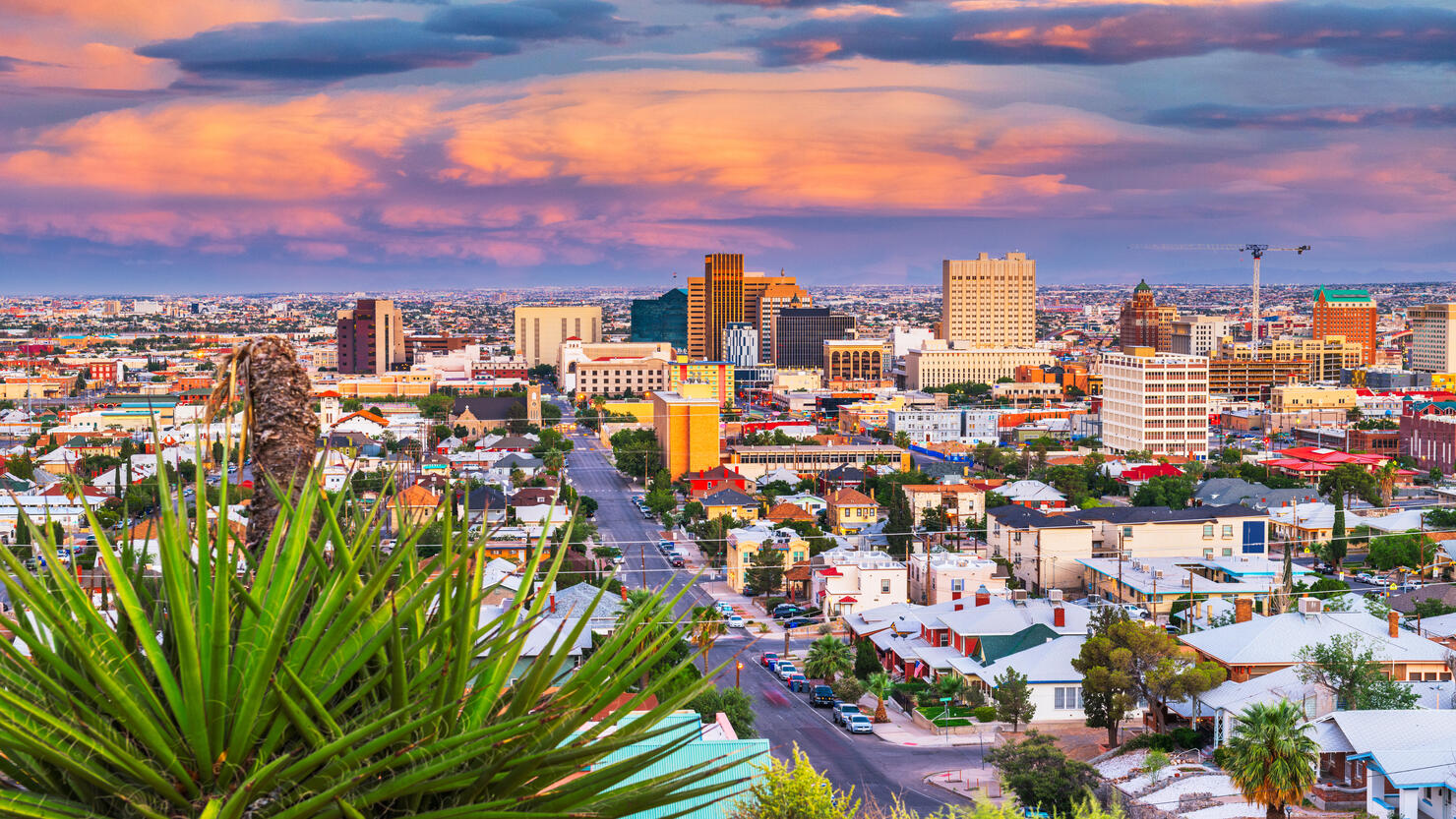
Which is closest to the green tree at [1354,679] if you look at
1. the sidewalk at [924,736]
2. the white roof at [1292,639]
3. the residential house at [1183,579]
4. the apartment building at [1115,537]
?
the white roof at [1292,639]

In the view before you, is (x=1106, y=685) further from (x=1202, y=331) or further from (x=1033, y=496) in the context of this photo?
(x=1202, y=331)

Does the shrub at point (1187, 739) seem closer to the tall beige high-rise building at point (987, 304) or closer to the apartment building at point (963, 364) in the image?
the apartment building at point (963, 364)

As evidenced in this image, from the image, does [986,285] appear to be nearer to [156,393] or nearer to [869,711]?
[156,393]

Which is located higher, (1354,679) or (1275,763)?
(1275,763)

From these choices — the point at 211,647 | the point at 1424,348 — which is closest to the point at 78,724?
the point at 211,647

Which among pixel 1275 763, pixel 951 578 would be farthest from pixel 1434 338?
pixel 1275 763

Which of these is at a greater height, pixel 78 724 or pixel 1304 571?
pixel 78 724
